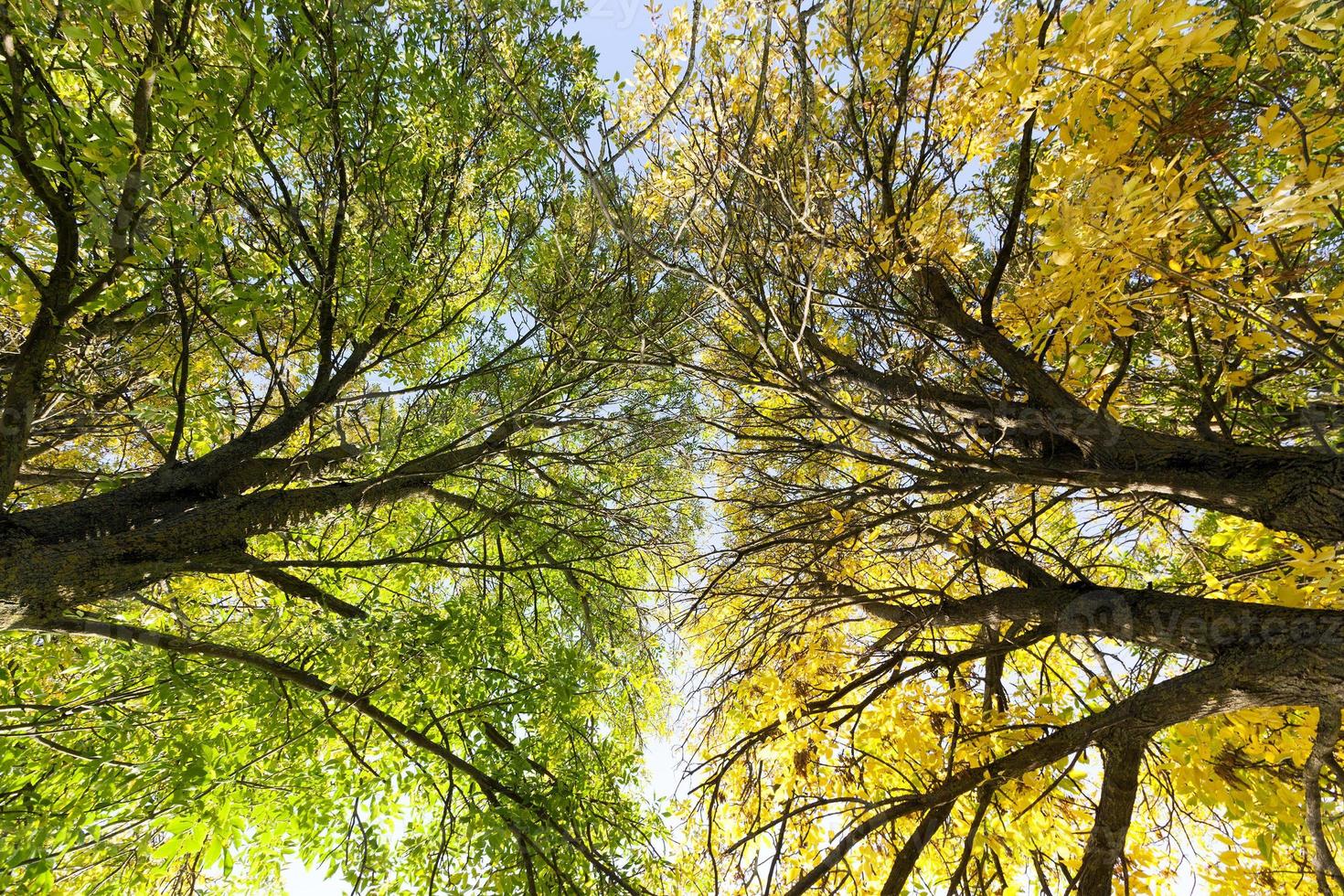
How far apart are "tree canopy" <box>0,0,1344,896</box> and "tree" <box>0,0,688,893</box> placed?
41mm

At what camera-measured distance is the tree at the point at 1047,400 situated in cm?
188

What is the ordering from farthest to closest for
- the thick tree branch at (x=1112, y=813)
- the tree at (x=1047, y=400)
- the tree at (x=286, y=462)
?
the thick tree branch at (x=1112, y=813), the tree at (x=286, y=462), the tree at (x=1047, y=400)

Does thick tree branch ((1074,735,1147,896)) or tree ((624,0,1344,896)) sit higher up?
tree ((624,0,1344,896))

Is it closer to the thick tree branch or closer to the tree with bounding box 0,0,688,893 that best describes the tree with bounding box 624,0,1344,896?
the thick tree branch

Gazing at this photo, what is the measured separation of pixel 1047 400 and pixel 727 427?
1848 mm

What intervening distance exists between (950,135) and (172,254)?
420 cm

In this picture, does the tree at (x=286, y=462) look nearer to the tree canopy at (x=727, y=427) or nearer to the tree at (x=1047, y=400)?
the tree canopy at (x=727, y=427)

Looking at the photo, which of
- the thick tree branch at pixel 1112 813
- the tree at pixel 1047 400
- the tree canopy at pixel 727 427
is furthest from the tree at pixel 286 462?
the thick tree branch at pixel 1112 813

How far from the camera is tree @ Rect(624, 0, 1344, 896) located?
1881 millimetres

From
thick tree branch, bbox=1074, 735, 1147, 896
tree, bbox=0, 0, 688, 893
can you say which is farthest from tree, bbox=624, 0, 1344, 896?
tree, bbox=0, 0, 688, 893

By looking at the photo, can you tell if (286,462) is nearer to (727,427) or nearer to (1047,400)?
(727,427)

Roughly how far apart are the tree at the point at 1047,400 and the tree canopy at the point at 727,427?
3 centimetres

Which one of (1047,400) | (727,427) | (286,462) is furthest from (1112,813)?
(286,462)

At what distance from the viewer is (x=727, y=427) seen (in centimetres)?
380
